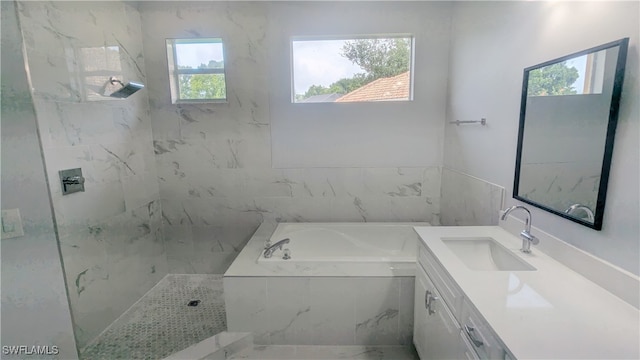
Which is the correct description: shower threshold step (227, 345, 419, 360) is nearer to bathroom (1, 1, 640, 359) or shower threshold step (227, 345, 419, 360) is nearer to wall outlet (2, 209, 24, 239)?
bathroom (1, 1, 640, 359)

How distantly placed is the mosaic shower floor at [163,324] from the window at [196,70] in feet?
5.93

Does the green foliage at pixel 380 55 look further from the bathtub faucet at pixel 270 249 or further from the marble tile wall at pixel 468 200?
the bathtub faucet at pixel 270 249

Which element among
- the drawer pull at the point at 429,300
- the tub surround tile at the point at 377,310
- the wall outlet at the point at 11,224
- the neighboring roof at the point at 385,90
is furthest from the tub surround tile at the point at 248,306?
the neighboring roof at the point at 385,90

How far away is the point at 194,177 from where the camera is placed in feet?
9.53

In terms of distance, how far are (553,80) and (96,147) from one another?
2.86 metres

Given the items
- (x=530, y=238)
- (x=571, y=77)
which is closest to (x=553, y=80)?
(x=571, y=77)

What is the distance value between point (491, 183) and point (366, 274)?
1019 mm

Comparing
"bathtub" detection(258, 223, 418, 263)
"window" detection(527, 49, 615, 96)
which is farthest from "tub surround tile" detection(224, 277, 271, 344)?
"window" detection(527, 49, 615, 96)

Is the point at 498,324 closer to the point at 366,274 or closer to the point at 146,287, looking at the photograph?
the point at 366,274

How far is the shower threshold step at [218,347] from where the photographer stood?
183 cm

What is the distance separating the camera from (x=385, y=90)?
281cm

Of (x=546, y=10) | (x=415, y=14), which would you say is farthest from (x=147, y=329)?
(x=415, y=14)

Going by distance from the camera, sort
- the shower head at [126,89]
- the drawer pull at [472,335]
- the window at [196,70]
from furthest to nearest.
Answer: the window at [196,70]
the shower head at [126,89]
the drawer pull at [472,335]

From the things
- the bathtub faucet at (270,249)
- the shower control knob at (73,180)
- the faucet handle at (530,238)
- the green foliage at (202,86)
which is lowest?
the bathtub faucet at (270,249)
